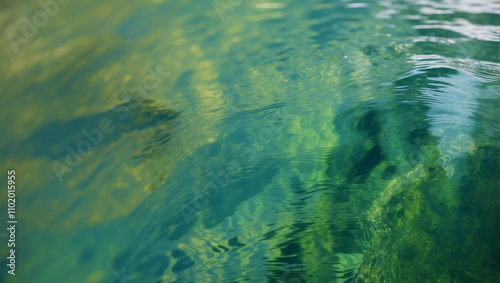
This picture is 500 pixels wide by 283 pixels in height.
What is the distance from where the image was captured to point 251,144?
1562 mm

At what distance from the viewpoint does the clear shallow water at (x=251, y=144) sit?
1348 millimetres

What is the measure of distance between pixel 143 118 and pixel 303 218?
0.76 m

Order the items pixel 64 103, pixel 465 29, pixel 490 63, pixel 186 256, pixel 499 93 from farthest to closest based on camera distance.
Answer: pixel 465 29
pixel 490 63
pixel 499 93
pixel 64 103
pixel 186 256

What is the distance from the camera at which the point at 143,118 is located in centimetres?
162

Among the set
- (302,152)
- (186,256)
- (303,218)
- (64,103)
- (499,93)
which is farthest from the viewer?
(499,93)

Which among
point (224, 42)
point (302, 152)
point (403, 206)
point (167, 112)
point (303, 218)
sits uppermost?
point (224, 42)

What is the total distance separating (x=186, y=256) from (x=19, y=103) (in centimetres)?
104

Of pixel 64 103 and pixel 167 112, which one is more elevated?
pixel 64 103

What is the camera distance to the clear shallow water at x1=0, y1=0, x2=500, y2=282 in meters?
1.35

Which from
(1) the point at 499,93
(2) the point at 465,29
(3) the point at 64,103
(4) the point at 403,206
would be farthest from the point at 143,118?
(2) the point at 465,29

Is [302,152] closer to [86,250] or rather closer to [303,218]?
[303,218]

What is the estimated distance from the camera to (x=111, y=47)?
5.97ft

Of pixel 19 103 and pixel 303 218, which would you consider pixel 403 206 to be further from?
pixel 19 103

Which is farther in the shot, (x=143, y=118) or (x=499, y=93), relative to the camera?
(x=499, y=93)
